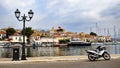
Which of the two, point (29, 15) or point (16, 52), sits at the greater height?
point (29, 15)

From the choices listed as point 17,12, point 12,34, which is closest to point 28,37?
point 12,34

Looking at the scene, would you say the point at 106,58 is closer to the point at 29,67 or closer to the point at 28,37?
the point at 29,67

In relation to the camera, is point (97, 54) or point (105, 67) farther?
point (97, 54)

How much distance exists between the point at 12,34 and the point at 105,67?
15901cm

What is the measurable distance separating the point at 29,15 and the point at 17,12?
3.75 feet

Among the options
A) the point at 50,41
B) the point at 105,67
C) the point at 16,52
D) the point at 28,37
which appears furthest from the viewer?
the point at 50,41

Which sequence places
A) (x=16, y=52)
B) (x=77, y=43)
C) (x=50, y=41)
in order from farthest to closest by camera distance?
(x=50, y=41), (x=77, y=43), (x=16, y=52)

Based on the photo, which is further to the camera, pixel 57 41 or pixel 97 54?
pixel 57 41

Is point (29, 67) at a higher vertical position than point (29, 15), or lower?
lower

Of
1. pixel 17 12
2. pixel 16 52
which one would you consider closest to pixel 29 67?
pixel 16 52

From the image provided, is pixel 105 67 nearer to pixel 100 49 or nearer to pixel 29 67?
pixel 29 67

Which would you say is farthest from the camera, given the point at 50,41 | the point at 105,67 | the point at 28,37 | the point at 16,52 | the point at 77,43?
the point at 50,41

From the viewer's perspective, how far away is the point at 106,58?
2677cm

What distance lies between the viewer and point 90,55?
26.7 meters
